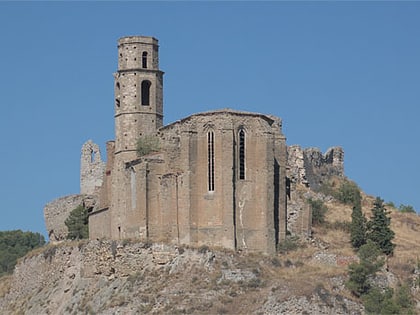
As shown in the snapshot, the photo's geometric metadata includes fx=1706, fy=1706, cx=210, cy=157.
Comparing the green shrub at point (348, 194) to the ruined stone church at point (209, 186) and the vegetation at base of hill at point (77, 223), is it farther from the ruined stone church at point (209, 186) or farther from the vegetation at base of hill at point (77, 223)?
the vegetation at base of hill at point (77, 223)

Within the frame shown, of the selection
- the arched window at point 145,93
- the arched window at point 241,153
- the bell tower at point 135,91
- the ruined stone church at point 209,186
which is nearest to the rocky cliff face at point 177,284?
the ruined stone church at point 209,186

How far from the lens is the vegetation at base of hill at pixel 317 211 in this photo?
320 feet

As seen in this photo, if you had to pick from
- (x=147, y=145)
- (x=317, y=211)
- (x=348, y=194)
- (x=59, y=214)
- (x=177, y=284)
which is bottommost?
(x=177, y=284)

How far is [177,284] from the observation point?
8669 cm

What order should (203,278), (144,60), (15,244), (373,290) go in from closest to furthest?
(373,290) < (203,278) < (144,60) < (15,244)

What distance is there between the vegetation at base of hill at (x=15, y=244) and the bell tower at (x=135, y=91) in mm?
43633

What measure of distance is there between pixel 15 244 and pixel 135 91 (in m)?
50.8

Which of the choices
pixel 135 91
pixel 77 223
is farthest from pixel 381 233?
pixel 77 223

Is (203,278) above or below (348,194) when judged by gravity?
below

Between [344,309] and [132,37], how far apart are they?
21.8m

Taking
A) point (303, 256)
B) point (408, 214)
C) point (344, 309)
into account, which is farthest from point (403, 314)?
point (408, 214)

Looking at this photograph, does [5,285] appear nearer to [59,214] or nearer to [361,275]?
[59,214]

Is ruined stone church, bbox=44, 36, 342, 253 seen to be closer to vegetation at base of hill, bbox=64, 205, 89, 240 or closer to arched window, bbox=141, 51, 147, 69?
arched window, bbox=141, 51, 147, 69

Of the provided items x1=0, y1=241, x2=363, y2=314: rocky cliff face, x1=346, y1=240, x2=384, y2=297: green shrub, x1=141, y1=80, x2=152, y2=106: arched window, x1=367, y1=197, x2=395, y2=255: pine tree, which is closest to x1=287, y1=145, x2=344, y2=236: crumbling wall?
x1=367, y1=197, x2=395, y2=255: pine tree
